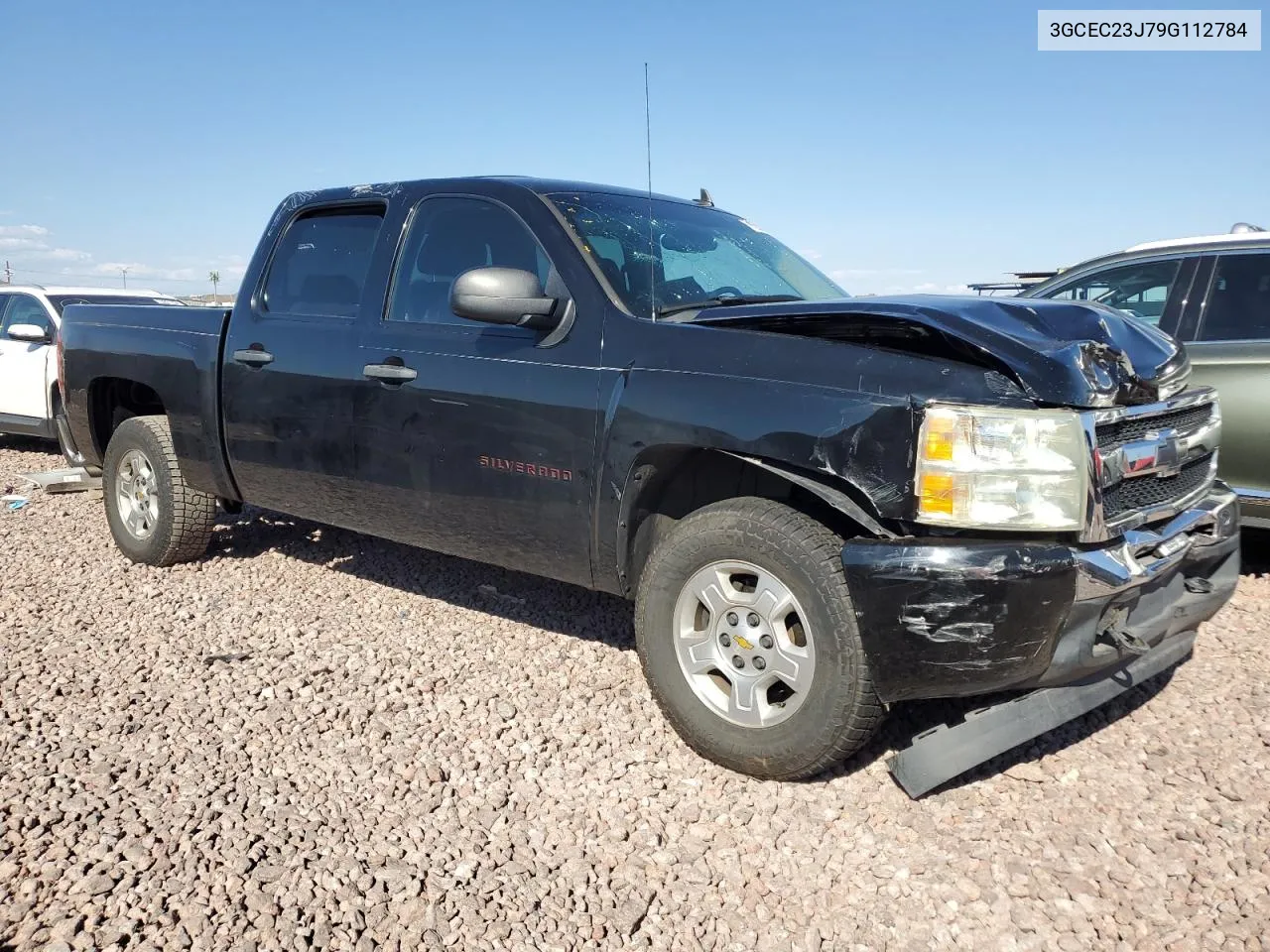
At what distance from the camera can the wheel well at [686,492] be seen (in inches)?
120

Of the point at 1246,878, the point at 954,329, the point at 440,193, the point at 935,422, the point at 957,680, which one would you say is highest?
the point at 440,193

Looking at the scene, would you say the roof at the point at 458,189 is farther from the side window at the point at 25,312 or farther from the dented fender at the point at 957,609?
the side window at the point at 25,312

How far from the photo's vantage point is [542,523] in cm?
345

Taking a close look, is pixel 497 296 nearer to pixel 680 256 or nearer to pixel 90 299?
pixel 680 256

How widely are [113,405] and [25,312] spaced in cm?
501

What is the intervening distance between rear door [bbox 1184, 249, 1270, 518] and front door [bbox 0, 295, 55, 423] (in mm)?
9104

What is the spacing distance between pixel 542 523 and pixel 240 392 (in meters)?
1.96

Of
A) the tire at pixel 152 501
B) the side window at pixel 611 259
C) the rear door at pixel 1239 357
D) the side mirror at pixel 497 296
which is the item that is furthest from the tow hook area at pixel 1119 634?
the tire at pixel 152 501

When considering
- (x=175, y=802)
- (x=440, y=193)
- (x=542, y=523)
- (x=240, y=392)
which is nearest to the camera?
(x=175, y=802)

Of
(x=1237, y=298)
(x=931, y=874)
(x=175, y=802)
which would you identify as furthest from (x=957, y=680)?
(x=1237, y=298)

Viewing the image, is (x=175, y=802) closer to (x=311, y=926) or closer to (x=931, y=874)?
(x=311, y=926)

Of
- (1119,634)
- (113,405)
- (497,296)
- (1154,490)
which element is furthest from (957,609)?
(113,405)

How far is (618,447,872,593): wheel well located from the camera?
306 cm

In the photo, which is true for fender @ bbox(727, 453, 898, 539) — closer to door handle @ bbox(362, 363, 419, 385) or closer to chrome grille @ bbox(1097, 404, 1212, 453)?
chrome grille @ bbox(1097, 404, 1212, 453)
